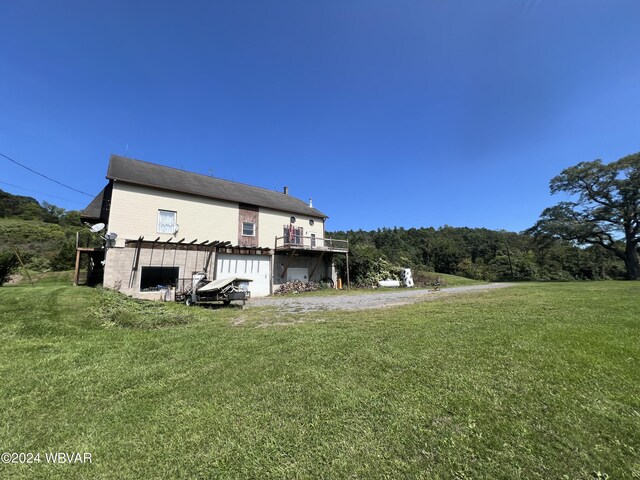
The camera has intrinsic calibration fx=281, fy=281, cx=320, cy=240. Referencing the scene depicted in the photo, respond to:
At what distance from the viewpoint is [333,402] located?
9.93 ft

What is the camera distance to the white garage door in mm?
16875

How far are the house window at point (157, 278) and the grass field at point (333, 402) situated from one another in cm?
857

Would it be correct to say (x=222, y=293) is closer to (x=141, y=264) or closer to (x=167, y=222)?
(x=141, y=264)

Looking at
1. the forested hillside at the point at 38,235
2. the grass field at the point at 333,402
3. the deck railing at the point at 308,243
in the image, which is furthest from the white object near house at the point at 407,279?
the forested hillside at the point at 38,235

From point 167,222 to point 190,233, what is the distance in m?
1.30

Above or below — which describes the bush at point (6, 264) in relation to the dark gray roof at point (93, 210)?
below

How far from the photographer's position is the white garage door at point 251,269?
16875mm

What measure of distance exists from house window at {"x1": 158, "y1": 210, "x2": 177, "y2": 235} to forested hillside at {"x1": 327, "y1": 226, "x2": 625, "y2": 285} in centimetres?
1264

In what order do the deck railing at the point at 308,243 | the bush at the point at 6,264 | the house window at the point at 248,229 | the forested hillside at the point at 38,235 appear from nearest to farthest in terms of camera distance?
the bush at the point at 6,264
the house window at the point at 248,229
the deck railing at the point at 308,243
the forested hillside at the point at 38,235

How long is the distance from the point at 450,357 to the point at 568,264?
54.2m

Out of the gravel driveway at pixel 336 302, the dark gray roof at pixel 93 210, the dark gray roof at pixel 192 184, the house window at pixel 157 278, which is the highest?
the dark gray roof at pixel 192 184

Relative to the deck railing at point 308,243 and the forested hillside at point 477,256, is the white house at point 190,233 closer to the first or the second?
the deck railing at point 308,243

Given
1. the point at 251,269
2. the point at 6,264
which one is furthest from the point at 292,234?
the point at 6,264

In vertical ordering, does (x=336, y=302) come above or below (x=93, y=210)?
below
